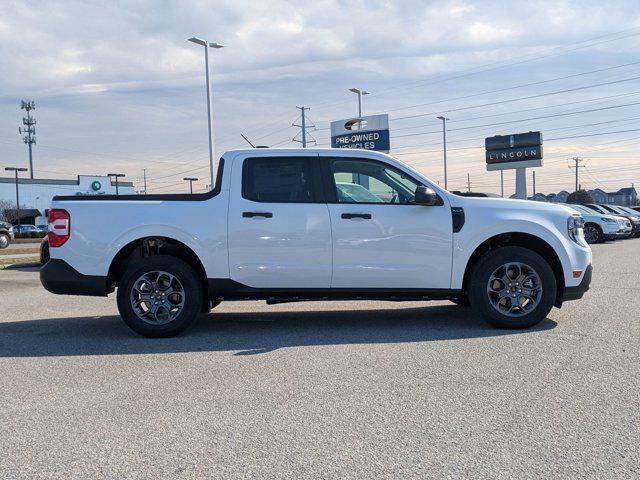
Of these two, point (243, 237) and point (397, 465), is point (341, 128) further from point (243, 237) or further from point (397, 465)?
point (397, 465)

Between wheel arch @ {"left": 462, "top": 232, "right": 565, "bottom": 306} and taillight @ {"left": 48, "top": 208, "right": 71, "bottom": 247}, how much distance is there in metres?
4.25

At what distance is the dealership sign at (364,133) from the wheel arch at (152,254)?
97.8ft

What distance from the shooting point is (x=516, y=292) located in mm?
6637

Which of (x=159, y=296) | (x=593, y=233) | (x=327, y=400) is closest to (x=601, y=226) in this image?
(x=593, y=233)

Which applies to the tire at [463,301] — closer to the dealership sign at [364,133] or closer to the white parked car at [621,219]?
the white parked car at [621,219]

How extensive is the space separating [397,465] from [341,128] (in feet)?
123

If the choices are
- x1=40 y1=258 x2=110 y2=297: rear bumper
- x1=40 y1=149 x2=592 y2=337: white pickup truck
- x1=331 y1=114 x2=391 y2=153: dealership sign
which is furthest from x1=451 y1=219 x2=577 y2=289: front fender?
x1=331 y1=114 x2=391 y2=153: dealership sign

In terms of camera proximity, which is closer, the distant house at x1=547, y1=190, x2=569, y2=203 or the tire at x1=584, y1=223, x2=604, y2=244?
the tire at x1=584, y1=223, x2=604, y2=244

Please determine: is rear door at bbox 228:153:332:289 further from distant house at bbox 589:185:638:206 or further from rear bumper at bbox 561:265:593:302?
distant house at bbox 589:185:638:206

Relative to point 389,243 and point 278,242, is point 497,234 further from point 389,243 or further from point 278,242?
point 278,242

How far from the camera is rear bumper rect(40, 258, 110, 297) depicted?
650 centimetres

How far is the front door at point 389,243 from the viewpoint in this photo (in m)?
6.50

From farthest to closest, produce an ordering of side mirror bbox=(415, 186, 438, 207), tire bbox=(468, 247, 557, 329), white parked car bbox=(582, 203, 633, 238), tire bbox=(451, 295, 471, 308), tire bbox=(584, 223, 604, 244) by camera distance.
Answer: white parked car bbox=(582, 203, 633, 238) → tire bbox=(584, 223, 604, 244) → tire bbox=(451, 295, 471, 308) → tire bbox=(468, 247, 557, 329) → side mirror bbox=(415, 186, 438, 207)

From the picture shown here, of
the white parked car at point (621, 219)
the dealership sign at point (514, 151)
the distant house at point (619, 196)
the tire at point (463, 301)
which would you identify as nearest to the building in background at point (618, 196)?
the distant house at point (619, 196)
